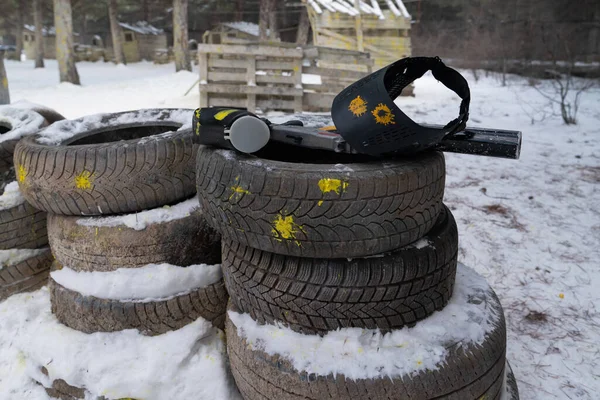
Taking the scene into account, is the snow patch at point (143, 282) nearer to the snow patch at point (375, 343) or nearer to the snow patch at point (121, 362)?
the snow patch at point (121, 362)

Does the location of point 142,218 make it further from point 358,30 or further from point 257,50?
point 358,30

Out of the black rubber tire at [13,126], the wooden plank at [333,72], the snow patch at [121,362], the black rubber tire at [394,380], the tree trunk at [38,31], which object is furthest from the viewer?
the tree trunk at [38,31]

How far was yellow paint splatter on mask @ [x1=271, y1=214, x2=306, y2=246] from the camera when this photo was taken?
1.44 metres

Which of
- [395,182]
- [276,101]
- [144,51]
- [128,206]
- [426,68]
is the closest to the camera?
[395,182]

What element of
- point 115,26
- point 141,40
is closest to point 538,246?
point 115,26

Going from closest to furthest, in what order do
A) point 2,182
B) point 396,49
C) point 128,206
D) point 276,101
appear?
point 128,206 < point 2,182 < point 276,101 < point 396,49

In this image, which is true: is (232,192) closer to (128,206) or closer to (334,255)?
(334,255)

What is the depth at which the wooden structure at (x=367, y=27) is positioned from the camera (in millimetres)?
11094

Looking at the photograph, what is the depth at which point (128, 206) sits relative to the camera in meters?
2.01

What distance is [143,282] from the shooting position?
1936mm

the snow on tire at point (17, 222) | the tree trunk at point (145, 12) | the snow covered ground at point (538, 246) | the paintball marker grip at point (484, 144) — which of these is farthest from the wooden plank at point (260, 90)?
the tree trunk at point (145, 12)

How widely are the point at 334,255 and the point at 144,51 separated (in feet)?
96.1

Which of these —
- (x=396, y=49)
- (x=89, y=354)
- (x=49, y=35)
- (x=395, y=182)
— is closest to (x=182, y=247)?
(x=89, y=354)

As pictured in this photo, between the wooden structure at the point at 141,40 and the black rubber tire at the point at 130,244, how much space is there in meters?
27.5
